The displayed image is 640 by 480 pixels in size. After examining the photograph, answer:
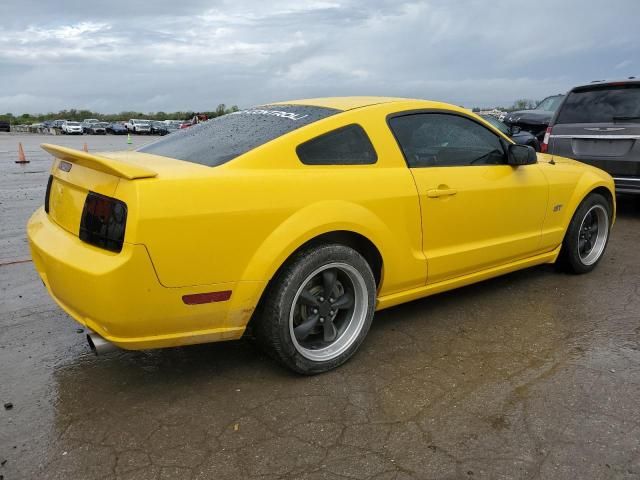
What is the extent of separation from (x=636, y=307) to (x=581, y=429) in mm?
1937

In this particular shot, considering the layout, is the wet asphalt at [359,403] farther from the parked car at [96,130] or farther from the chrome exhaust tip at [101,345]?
the parked car at [96,130]

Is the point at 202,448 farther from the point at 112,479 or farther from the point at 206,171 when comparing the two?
the point at 206,171

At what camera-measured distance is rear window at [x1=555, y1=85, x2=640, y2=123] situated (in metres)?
6.59

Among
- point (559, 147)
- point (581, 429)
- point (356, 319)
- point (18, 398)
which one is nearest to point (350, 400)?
point (356, 319)

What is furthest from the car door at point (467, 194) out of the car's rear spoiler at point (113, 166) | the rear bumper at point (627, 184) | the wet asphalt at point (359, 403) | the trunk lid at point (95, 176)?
the rear bumper at point (627, 184)

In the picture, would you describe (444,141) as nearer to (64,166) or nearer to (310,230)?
(310,230)

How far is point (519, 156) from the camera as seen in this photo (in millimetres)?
3986

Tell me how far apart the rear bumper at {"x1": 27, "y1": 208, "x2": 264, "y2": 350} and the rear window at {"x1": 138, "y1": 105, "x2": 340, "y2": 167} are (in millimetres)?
703

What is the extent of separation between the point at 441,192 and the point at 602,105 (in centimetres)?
451

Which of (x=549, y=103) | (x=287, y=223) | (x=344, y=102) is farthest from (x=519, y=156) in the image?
(x=549, y=103)

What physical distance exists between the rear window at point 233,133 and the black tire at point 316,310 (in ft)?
2.26

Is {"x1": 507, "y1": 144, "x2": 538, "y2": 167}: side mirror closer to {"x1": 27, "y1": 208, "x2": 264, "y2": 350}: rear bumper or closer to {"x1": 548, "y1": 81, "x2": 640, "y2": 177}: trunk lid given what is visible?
{"x1": 27, "y1": 208, "x2": 264, "y2": 350}: rear bumper

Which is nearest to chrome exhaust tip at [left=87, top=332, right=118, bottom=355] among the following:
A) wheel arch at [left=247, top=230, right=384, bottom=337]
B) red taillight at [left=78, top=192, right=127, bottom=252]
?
red taillight at [left=78, top=192, right=127, bottom=252]

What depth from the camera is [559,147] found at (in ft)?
23.5
